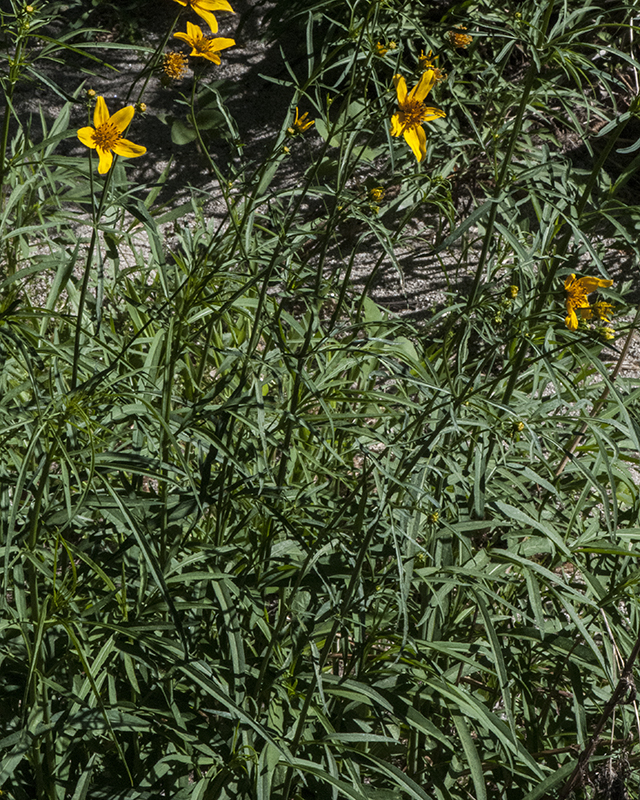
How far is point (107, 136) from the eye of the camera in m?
0.99

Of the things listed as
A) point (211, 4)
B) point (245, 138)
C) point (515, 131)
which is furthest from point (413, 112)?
point (245, 138)

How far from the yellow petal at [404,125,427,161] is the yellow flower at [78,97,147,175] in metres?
0.36

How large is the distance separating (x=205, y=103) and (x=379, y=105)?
1956 millimetres

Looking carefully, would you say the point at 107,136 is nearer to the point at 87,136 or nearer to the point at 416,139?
the point at 87,136

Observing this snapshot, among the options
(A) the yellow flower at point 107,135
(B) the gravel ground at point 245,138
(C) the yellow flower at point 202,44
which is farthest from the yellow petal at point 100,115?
(B) the gravel ground at point 245,138

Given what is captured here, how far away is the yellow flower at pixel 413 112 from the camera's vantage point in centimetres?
105

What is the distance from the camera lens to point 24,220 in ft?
6.20

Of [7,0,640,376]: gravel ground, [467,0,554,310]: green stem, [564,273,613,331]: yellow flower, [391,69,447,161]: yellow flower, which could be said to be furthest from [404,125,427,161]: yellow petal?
[7,0,640,376]: gravel ground

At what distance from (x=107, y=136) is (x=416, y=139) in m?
0.42

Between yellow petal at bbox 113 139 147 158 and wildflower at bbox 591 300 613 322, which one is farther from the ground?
yellow petal at bbox 113 139 147 158

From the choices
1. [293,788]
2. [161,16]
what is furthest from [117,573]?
[161,16]

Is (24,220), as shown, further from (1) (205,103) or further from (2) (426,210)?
(2) (426,210)

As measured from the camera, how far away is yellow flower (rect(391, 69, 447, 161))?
1.05m

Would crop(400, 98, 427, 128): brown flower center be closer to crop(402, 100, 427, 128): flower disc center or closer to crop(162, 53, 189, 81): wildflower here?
crop(402, 100, 427, 128): flower disc center
